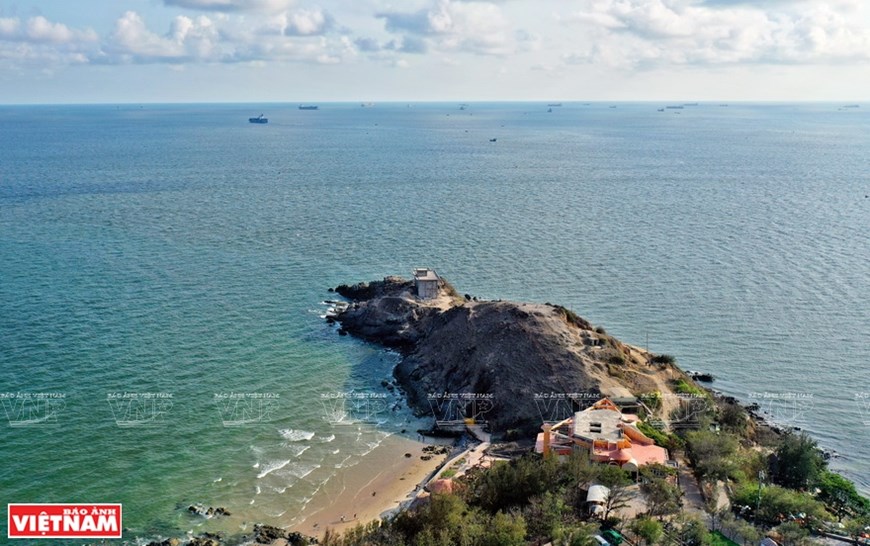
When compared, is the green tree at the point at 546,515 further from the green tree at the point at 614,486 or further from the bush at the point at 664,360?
the bush at the point at 664,360

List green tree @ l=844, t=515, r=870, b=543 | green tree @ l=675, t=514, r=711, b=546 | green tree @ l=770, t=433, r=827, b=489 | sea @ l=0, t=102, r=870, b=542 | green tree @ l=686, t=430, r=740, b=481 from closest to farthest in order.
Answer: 1. green tree @ l=675, t=514, r=711, b=546
2. green tree @ l=844, t=515, r=870, b=543
3. green tree @ l=686, t=430, r=740, b=481
4. green tree @ l=770, t=433, r=827, b=489
5. sea @ l=0, t=102, r=870, b=542

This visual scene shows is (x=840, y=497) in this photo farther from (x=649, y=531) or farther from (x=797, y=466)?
(x=649, y=531)

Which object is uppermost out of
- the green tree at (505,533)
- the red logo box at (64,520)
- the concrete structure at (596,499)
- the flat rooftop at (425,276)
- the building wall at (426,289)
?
the flat rooftop at (425,276)

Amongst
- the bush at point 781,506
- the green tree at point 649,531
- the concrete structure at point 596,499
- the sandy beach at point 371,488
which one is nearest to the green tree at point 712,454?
the bush at point 781,506

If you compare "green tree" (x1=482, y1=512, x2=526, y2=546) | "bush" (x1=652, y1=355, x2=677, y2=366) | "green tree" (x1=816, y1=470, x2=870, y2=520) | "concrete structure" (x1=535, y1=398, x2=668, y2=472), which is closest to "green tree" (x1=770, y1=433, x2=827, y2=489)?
"green tree" (x1=816, y1=470, x2=870, y2=520)

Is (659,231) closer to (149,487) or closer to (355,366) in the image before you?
(355,366)

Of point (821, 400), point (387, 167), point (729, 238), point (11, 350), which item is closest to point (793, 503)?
point (821, 400)

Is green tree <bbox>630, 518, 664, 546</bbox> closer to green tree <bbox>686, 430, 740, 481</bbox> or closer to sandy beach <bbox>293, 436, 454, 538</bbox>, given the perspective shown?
green tree <bbox>686, 430, 740, 481</bbox>
